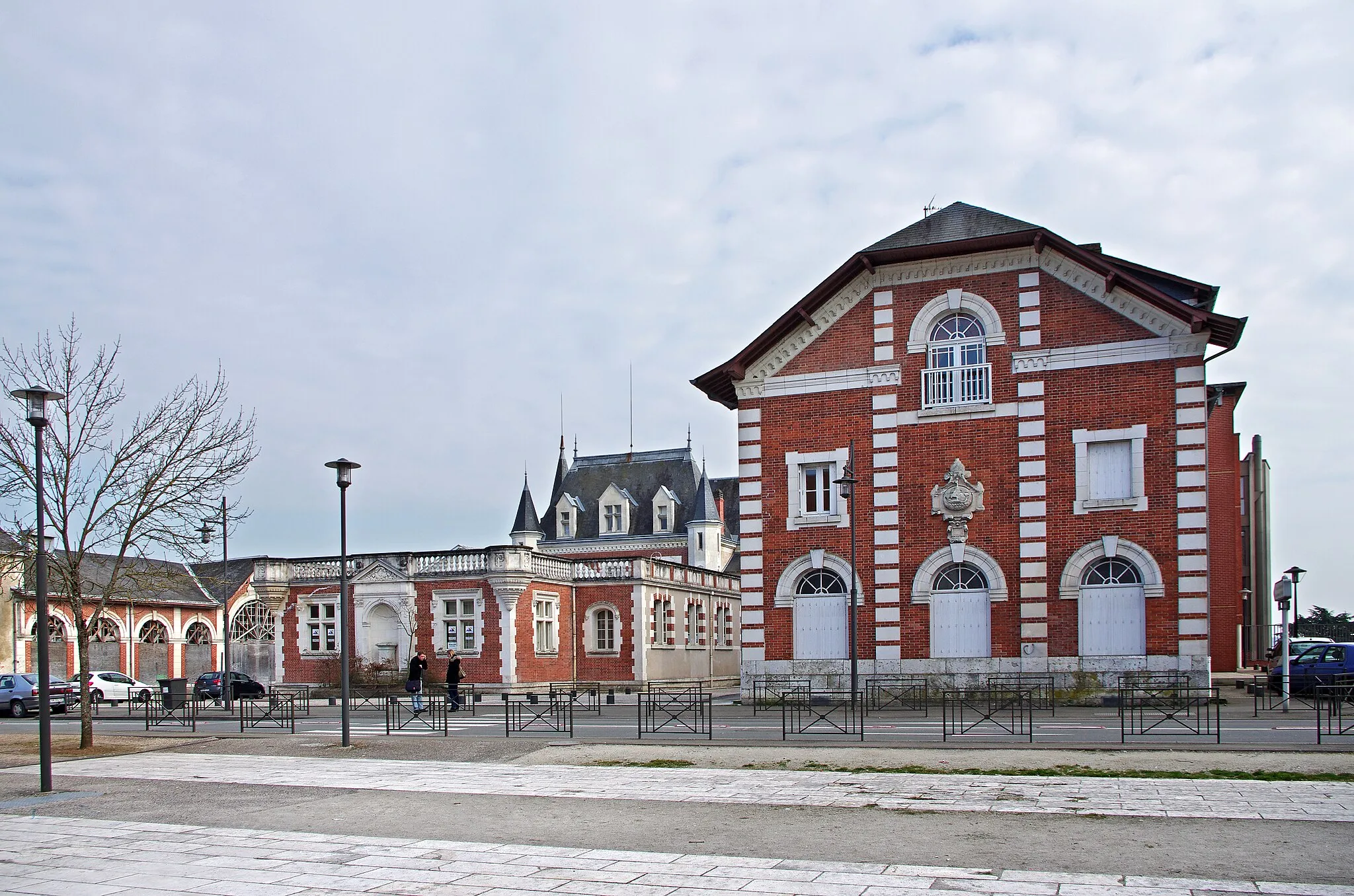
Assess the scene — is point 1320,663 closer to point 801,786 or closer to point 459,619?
point 801,786

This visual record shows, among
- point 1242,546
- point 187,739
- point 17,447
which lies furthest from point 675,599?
point 17,447

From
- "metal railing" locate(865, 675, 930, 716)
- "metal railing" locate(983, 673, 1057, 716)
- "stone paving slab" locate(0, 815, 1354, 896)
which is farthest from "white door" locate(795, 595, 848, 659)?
"stone paving slab" locate(0, 815, 1354, 896)

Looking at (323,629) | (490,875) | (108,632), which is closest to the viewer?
(490,875)

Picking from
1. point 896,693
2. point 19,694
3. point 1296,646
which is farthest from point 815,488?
point 19,694

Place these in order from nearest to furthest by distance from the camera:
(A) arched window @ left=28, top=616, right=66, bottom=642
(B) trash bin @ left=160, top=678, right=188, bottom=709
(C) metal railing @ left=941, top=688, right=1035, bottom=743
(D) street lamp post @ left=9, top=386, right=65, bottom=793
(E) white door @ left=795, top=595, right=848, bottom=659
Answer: (D) street lamp post @ left=9, top=386, right=65, bottom=793 < (C) metal railing @ left=941, top=688, right=1035, bottom=743 < (B) trash bin @ left=160, top=678, right=188, bottom=709 < (E) white door @ left=795, top=595, right=848, bottom=659 < (A) arched window @ left=28, top=616, right=66, bottom=642

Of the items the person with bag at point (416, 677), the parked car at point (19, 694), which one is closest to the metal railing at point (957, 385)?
the person with bag at point (416, 677)

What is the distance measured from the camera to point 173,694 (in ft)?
109

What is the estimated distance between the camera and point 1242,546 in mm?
49531

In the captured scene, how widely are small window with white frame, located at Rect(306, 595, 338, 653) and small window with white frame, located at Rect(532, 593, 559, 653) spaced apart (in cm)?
745

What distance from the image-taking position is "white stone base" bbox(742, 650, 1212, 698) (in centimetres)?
2675

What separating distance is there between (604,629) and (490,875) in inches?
1428

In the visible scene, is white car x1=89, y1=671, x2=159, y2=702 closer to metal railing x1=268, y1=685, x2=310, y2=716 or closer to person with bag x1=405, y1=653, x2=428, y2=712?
metal railing x1=268, y1=685, x2=310, y2=716

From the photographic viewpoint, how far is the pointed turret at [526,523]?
7000 centimetres

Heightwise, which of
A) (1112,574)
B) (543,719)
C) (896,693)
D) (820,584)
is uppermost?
(1112,574)
